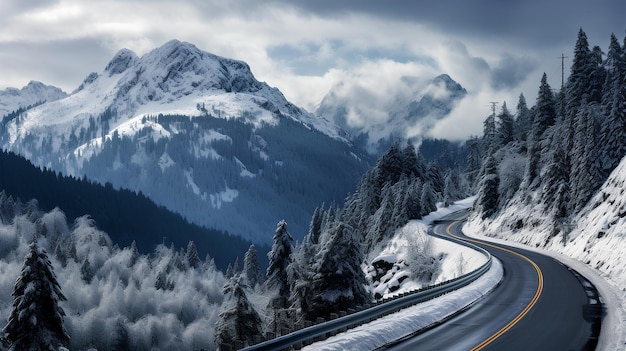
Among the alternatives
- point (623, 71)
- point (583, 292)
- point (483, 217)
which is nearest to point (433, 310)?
point (583, 292)

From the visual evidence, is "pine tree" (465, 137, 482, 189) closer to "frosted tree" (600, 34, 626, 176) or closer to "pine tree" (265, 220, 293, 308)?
"frosted tree" (600, 34, 626, 176)

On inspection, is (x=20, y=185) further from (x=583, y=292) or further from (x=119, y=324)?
(x=583, y=292)

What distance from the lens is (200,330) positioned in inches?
2697

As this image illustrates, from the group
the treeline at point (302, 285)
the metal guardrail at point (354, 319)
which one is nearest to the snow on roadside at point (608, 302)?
the metal guardrail at point (354, 319)

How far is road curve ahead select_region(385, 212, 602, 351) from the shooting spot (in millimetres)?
16625

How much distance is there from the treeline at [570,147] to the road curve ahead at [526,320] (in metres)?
21.7

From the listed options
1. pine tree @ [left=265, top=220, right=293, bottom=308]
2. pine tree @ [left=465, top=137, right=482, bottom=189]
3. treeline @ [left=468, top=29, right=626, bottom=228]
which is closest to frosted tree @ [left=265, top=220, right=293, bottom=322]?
pine tree @ [left=265, top=220, right=293, bottom=308]

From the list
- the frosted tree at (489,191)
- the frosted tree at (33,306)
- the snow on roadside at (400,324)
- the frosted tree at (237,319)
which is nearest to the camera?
the snow on roadside at (400,324)

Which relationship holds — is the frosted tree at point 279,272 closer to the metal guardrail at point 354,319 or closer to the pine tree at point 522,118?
the metal guardrail at point 354,319

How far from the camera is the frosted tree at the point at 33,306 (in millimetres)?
32312

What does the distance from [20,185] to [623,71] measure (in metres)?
164

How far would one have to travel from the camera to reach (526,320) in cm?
2050

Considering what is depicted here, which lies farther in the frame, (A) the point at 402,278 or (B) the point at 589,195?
(A) the point at 402,278

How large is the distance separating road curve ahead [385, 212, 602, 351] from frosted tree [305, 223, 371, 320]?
1059cm
